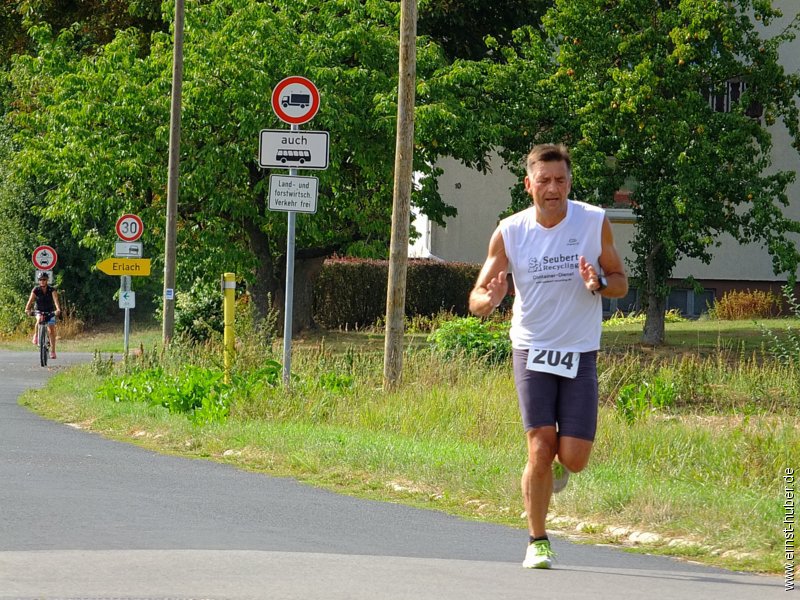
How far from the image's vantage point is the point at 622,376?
17.5 m

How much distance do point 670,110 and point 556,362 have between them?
66.9 ft

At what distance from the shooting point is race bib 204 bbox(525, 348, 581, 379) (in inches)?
275

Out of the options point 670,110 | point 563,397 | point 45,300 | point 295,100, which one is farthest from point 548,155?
point 45,300

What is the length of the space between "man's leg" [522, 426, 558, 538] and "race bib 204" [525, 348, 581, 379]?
1.04 feet

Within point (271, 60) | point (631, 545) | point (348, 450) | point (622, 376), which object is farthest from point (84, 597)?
point (271, 60)

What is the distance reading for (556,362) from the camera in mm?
7008

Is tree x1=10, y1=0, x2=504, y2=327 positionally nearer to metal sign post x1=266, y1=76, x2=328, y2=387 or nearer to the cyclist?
the cyclist

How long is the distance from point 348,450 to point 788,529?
15.5 ft

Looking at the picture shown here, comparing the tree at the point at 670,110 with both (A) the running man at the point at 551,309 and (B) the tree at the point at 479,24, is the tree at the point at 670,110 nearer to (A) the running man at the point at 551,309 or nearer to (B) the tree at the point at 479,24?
(B) the tree at the point at 479,24

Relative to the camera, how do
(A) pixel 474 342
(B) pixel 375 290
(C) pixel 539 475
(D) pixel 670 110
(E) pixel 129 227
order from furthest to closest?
(B) pixel 375 290
(D) pixel 670 110
(E) pixel 129 227
(A) pixel 474 342
(C) pixel 539 475

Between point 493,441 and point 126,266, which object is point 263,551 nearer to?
point 493,441

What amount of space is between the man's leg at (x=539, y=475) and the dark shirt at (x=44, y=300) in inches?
882

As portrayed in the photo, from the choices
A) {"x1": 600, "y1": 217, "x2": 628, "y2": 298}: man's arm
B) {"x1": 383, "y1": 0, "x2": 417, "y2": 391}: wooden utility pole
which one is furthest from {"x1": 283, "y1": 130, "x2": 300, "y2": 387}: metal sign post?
{"x1": 600, "y1": 217, "x2": 628, "y2": 298}: man's arm

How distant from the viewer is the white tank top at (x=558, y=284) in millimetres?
6996
